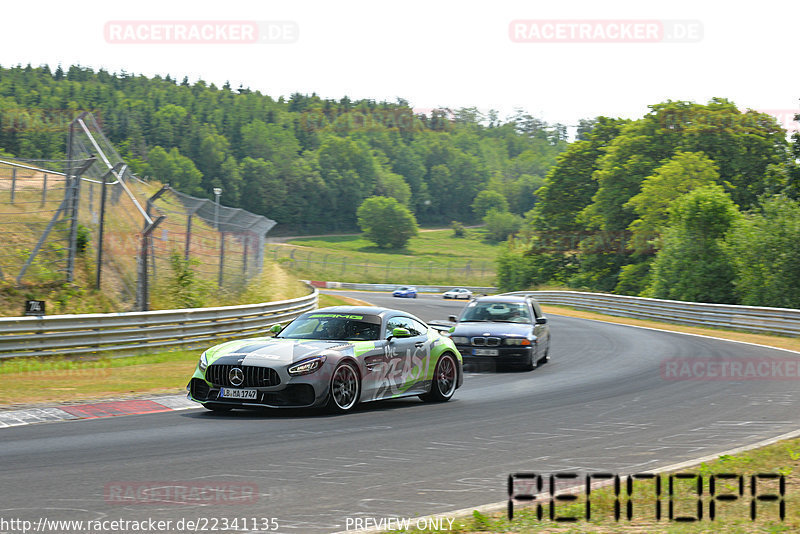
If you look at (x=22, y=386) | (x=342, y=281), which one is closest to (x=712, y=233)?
(x=22, y=386)

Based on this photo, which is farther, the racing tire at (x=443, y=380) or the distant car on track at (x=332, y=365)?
the racing tire at (x=443, y=380)

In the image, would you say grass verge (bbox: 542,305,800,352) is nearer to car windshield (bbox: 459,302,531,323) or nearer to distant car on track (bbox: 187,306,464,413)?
car windshield (bbox: 459,302,531,323)

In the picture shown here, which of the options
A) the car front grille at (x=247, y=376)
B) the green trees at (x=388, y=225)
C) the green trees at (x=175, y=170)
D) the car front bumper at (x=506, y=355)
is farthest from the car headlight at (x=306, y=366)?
the green trees at (x=175, y=170)

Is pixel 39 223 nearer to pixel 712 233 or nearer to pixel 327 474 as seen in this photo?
pixel 327 474

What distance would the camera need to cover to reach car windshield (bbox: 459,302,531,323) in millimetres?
18781

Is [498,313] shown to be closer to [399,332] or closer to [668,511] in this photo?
[399,332]

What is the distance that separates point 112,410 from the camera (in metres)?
11.4

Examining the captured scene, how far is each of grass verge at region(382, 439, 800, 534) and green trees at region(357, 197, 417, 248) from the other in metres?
147

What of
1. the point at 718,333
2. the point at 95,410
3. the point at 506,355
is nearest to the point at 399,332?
the point at 95,410

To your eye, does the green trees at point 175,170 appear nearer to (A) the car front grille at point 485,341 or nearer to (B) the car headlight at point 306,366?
(A) the car front grille at point 485,341

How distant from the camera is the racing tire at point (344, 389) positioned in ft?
36.0

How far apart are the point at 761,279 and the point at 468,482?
107 feet

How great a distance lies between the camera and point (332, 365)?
10.9 meters

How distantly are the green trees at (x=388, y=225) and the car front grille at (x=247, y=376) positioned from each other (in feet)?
468
